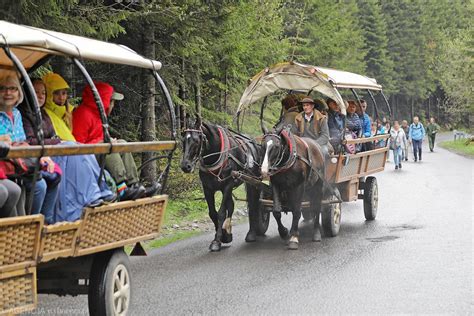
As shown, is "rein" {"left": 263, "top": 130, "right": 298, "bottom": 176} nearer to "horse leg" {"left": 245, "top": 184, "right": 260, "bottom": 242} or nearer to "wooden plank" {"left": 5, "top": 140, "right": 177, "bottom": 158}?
"horse leg" {"left": 245, "top": 184, "right": 260, "bottom": 242}

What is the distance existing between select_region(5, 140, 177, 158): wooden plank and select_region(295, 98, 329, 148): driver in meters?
6.69

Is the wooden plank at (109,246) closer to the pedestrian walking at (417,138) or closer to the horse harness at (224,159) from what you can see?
the horse harness at (224,159)

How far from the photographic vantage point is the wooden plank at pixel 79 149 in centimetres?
575

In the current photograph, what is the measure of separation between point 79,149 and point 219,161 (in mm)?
6361

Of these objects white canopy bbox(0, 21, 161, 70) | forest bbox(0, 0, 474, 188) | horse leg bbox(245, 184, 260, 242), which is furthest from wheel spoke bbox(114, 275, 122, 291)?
horse leg bbox(245, 184, 260, 242)

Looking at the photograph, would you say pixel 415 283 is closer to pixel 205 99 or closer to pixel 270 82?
pixel 270 82

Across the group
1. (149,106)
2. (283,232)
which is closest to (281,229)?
(283,232)

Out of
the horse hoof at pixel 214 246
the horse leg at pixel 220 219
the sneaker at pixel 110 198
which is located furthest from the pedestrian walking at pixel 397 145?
the sneaker at pixel 110 198

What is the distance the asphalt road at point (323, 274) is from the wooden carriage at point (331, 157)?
1.34ft

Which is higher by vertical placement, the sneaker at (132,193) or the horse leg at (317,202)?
the sneaker at (132,193)

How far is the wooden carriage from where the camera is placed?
14.1 meters

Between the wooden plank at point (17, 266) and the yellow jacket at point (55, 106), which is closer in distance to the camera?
the wooden plank at point (17, 266)

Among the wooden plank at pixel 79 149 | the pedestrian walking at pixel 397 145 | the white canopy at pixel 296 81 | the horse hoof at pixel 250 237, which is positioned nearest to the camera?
the wooden plank at pixel 79 149

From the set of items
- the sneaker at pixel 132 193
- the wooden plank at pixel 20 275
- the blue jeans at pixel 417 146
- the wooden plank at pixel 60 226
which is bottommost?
the blue jeans at pixel 417 146
